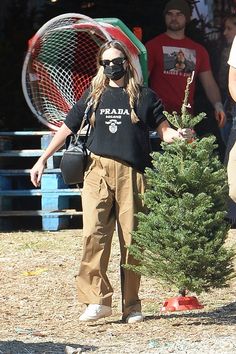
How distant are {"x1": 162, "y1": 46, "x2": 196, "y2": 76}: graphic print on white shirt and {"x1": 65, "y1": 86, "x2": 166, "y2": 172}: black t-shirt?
353 cm

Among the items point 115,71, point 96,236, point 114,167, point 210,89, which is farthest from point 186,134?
point 210,89

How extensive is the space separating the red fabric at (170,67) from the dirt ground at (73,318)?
170cm

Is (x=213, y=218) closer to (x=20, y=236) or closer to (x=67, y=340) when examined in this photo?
(x=67, y=340)

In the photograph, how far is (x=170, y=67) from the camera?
1087cm

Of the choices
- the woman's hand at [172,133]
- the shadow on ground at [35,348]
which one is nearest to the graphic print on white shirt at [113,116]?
the woman's hand at [172,133]

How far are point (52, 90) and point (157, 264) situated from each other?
3872 mm

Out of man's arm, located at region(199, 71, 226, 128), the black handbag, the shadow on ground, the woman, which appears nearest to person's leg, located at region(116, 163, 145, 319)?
the woman

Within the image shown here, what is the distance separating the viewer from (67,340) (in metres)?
6.96

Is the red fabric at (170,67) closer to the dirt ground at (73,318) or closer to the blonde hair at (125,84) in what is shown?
the dirt ground at (73,318)

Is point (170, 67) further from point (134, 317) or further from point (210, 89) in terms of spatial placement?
point (134, 317)

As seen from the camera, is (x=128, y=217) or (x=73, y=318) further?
(x=73, y=318)

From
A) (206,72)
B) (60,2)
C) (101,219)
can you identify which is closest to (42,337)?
(101,219)

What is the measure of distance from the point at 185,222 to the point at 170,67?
13.1ft

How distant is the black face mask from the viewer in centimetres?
730
